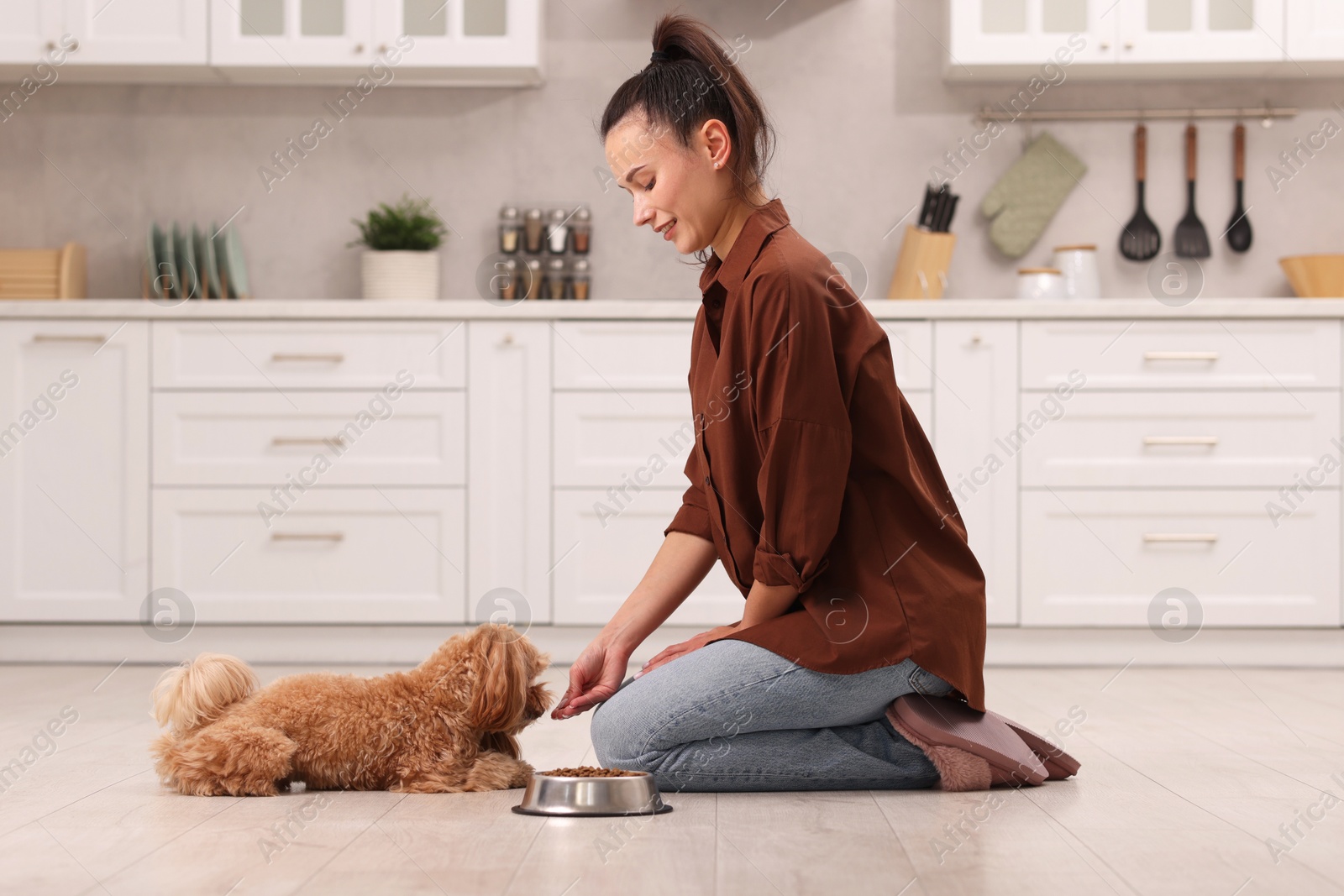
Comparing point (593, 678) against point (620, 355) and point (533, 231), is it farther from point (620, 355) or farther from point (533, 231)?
point (533, 231)

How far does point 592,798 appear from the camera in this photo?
4.84 feet

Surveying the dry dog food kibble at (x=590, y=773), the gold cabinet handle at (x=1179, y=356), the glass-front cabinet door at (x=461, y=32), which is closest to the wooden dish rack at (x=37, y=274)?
the glass-front cabinet door at (x=461, y=32)

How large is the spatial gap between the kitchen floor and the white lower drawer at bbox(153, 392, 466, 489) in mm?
1167

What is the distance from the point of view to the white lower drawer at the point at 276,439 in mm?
3113

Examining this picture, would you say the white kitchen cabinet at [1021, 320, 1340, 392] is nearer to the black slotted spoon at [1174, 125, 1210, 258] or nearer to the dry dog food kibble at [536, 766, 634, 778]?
the black slotted spoon at [1174, 125, 1210, 258]

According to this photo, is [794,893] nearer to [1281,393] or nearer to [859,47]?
[1281,393]

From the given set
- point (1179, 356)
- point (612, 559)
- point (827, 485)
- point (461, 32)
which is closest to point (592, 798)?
point (827, 485)

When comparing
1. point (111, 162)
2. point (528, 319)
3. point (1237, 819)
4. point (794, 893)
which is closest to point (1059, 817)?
point (1237, 819)

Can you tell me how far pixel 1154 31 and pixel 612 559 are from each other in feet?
6.73

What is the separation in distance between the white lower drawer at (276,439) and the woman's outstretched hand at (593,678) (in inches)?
61.5

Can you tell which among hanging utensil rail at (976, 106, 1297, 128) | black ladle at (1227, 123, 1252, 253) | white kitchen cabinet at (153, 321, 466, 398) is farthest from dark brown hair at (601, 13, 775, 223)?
black ladle at (1227, 123, 1252, 253)

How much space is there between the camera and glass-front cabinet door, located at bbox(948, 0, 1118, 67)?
339cm

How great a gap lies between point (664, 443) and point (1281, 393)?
5.04 ft

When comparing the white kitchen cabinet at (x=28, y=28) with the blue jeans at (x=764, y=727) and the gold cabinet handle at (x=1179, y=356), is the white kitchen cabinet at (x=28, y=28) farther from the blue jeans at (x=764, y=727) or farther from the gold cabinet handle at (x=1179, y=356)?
the gold cabinet handle at (x=1179, y=356)
